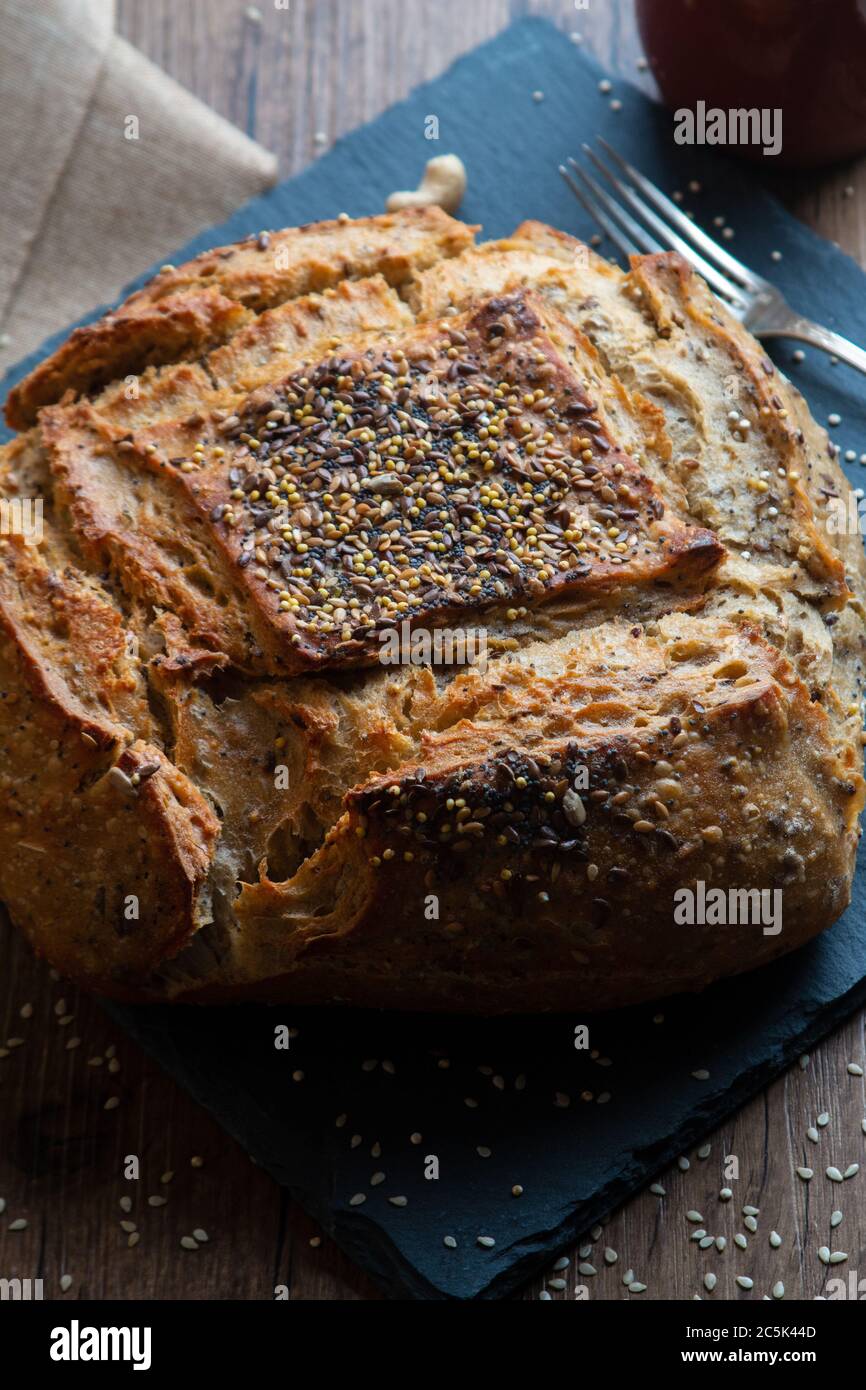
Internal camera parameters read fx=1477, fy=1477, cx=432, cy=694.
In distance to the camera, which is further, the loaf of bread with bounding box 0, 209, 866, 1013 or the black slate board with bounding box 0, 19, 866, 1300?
the black slate board with bounding box 0, 19, 866, 1300

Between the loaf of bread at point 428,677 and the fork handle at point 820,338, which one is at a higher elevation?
the fork handle at point 820,338

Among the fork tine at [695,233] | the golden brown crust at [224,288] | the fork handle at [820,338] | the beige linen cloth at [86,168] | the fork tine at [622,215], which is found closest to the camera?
the golden brown crust at [224,288]

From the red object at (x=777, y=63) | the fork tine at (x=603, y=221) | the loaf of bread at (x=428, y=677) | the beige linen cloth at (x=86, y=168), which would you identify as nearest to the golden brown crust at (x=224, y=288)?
the loaf of bread at (x=428, y=677)

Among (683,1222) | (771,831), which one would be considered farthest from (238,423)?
(683,1222)

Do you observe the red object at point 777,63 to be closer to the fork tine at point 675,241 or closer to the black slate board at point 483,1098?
the fork tine at point 675,241

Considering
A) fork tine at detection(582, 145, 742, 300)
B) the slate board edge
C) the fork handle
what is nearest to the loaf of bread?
the slate board edge

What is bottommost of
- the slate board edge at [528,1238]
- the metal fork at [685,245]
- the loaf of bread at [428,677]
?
the slate board edge at [528,1238]

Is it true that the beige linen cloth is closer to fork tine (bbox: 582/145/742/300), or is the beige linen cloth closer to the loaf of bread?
fork tine (bbox: 582/145/742/300)

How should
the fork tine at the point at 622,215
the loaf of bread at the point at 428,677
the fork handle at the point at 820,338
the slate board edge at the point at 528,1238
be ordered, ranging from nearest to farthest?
Result: the loaf of bread at the point at 428,677 < the slate board edge at the point at 528,1238 < the fork handle at the point at 820,338 < the fork tine at the point at 622,215
